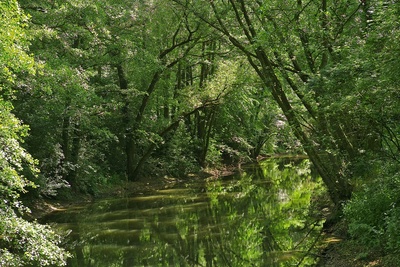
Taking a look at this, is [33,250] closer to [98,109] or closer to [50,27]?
[50,27]

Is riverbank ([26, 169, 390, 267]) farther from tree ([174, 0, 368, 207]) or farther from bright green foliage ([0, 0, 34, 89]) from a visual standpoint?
bright green foliage ([0, 0, 34, 89])

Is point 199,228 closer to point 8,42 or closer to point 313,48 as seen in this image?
point 313,48

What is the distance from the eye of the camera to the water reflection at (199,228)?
31.8 ft

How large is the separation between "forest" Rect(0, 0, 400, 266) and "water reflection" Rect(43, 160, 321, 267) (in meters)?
1.15

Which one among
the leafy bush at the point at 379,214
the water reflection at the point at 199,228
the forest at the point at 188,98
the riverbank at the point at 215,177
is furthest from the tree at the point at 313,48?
the leafy bush at the point at 379,214

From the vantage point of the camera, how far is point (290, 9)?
36.2 feet

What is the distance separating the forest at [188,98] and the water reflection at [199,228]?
115 cm

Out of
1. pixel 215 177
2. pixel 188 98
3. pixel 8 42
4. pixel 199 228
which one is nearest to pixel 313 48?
pixel 199 228

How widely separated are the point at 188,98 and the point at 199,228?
Result: 12415 mm

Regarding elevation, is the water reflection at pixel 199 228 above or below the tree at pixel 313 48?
below

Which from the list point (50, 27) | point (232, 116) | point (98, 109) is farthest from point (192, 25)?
point (232, 116)

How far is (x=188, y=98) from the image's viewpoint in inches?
947

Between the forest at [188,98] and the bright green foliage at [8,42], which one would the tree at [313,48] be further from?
the bright green foliage at [8,42]

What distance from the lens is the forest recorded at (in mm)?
7637
